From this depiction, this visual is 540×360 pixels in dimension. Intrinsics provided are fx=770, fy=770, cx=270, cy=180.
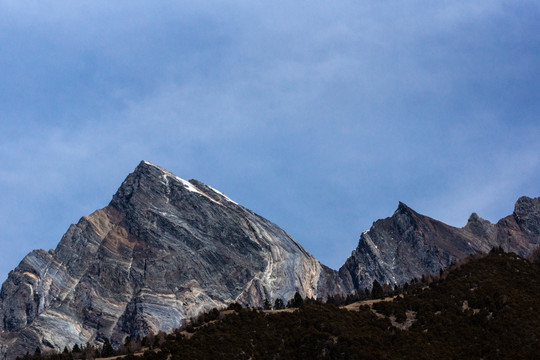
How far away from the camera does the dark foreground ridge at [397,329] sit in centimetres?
10031

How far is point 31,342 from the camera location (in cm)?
18462

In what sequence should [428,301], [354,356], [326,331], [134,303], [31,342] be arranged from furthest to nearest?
[134,303] → [31,342] → [428,301] → [326,331] → [354,356]

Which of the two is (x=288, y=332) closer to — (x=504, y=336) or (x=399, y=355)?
(x=399, y=355)

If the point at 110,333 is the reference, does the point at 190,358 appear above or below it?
below

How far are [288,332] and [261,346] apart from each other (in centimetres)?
480

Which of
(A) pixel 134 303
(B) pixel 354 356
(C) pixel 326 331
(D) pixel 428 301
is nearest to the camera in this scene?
(B) pixel 354 356

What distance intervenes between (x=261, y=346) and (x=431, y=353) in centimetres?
2260

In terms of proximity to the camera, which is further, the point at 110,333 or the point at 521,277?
the point at 110,333

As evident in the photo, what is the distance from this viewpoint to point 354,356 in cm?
9912

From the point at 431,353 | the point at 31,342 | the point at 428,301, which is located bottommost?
the point at 431,353

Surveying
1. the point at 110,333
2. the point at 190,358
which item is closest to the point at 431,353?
the point at 190,358

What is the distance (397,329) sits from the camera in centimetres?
10650

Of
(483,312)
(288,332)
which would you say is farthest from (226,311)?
(483,312)

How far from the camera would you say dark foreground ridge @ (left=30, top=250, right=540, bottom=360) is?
100 metres
